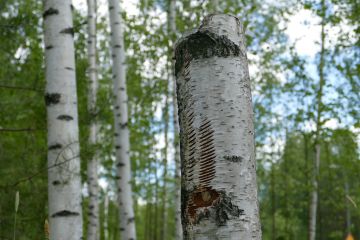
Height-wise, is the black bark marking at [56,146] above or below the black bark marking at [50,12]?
below

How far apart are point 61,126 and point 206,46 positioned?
2.59 metres

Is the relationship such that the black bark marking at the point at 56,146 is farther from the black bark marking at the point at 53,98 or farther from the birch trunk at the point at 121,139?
the birch trunk at the point at 121,139

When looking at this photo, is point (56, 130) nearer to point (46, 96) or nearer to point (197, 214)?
point (46, 96)

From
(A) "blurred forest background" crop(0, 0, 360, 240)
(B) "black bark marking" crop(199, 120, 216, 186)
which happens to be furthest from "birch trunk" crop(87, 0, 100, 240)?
(B) "black bark marking" crop(199, 120, 216, 186)

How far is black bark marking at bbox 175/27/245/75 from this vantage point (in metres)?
1.73

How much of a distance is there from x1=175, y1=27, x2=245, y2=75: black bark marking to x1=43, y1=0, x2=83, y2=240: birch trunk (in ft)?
7.94

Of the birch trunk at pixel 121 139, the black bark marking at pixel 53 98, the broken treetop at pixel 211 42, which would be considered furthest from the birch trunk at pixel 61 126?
the birch trunk at pixel 121 139

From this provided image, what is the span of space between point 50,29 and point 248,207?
3.11 metres

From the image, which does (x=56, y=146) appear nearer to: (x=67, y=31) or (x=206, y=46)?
(x=67, y=31)

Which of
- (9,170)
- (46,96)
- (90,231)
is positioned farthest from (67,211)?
(90,231)

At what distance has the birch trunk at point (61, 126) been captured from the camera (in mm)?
3939

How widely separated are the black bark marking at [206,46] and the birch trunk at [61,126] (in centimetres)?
242

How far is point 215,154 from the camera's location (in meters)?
1.63

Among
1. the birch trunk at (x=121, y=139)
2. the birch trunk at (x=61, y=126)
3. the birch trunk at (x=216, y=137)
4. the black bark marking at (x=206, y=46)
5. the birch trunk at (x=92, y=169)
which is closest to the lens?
the birch trunk at (x=216, y=137)
